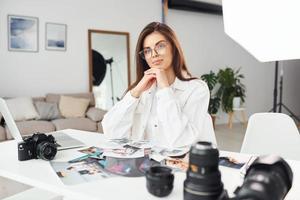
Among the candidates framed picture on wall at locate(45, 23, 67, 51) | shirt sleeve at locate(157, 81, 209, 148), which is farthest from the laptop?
framed picture on wall at locate(45, 23, 67, 51)

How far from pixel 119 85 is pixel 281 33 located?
4.00 metres

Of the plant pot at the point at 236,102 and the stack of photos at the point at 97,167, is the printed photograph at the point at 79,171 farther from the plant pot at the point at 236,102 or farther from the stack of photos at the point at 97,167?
the plant pot at the point at 236,102

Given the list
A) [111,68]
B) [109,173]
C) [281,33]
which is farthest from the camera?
[111,68]

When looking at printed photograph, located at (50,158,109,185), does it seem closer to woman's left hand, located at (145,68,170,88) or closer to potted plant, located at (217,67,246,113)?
woman's left hand, located at (145,68,170,88)

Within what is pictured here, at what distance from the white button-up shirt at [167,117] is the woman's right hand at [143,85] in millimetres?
29

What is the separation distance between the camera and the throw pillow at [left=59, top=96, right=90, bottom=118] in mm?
4328

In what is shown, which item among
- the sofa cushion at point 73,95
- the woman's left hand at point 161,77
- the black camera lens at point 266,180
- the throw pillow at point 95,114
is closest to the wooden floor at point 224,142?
the woman's left hand at point 161,77

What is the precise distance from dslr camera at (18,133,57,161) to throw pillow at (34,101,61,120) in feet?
9.93

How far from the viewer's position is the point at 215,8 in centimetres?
605

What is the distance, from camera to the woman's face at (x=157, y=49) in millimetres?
1527

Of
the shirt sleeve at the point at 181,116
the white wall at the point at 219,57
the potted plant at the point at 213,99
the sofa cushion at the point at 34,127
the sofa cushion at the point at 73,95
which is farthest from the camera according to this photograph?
the white wall at the point at 219,57

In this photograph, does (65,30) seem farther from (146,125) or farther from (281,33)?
(281,33)

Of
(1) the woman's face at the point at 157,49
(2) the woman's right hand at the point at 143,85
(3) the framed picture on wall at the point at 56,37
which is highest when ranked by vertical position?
(3) the framed picture on wall at the point at 56,37

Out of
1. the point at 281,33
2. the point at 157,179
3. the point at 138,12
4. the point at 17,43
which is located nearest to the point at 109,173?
the point at 157,179
